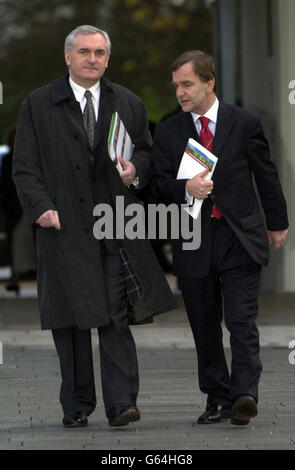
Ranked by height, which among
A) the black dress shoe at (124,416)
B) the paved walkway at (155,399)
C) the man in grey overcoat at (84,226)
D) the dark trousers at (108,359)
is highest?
the man in grey overcoat at (84,226)

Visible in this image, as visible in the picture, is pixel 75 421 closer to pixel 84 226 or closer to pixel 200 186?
pixel 84 226

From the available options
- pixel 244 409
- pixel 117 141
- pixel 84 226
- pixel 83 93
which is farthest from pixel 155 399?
pixel 83 93

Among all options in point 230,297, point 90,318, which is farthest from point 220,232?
point 90,318

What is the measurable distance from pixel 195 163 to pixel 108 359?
1064mm

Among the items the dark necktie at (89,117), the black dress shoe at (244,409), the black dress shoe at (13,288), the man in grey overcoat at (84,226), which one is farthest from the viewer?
the black dress shoe at (13,288)

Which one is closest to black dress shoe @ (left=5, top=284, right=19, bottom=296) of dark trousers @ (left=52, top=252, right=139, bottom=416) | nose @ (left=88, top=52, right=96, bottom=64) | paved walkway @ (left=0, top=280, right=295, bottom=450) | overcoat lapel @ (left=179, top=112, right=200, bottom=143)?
paved walkway @ (left=0, top=280, right=295, bottom=450)

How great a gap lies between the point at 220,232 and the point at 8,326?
5.85m

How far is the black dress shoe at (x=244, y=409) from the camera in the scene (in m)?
6.79

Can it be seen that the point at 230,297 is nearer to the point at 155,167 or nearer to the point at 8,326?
the point at 155,167

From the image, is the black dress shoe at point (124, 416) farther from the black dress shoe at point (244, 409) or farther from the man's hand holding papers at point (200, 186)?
the man's hand holding papers at point (200, 186)

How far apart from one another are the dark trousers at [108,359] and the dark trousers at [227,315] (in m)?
0.36

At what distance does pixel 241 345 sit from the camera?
6906 mm

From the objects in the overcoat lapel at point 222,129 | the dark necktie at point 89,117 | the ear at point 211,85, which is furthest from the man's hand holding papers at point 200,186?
the dark necktie at point 89,117
